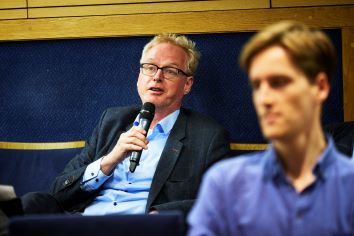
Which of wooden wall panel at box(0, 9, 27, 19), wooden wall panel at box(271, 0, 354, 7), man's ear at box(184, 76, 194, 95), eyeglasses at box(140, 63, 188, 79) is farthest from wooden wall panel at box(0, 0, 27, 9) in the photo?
wooden wall panel at box(271, 0, 354, 7)

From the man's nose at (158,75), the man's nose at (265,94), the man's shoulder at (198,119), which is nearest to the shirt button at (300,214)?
the man's nose at (265,94)

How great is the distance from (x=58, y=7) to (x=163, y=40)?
62cm

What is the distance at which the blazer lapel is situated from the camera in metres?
2.49

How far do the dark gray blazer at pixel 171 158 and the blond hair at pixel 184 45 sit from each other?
21 centimetres

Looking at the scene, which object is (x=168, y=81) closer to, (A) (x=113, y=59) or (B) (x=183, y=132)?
(B) (x=183, y=132)

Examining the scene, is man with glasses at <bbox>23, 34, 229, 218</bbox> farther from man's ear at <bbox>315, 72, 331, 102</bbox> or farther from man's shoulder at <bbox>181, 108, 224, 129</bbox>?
man's ear at <bbox>315, 72, 331, 102</bbox>

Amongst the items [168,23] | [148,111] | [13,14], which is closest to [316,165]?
[148,111]

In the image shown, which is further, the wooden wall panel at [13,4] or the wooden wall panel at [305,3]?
the wooden wall panel at [13,4]

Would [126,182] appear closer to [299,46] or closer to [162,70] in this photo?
[162,70]

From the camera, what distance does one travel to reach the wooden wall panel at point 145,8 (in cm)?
301

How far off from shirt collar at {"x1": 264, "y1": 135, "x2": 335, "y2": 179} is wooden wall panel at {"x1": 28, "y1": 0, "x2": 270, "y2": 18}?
1.74m

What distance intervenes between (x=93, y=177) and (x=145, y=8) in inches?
36.8

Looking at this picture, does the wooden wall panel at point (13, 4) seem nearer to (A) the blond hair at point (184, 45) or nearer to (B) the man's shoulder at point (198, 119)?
(A) the blond hair at point (184, 45)

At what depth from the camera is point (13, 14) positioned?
3.15 metres
